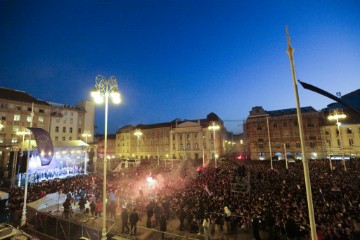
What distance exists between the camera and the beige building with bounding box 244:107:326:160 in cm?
4616

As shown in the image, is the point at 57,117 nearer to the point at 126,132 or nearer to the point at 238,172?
the point at 126,132

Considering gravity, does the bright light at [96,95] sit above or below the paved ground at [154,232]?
above

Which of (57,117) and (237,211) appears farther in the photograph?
(57,117)

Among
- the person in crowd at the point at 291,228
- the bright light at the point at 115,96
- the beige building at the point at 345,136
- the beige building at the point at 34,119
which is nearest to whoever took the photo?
the bright light at the point at 115,96

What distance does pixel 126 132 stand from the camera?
7231cm

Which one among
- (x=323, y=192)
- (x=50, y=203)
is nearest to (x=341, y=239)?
(x=323, y=192)

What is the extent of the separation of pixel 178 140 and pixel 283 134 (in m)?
29.7

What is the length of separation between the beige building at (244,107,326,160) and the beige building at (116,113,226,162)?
10.7m

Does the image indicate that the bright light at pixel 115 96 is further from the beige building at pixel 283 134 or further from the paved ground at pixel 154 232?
the beige building at pixel 283 134

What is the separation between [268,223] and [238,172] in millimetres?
9396

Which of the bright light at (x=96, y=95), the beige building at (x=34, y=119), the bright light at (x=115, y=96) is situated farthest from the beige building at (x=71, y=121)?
the bright light at (x=115, y=96)

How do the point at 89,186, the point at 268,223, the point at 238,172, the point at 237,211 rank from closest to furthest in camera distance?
the point at 268,223 → the point at 237,211 → the point at 238,172 → the point at 89,186

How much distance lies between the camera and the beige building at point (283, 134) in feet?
151

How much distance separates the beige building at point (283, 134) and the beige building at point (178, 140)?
35.3 ft
